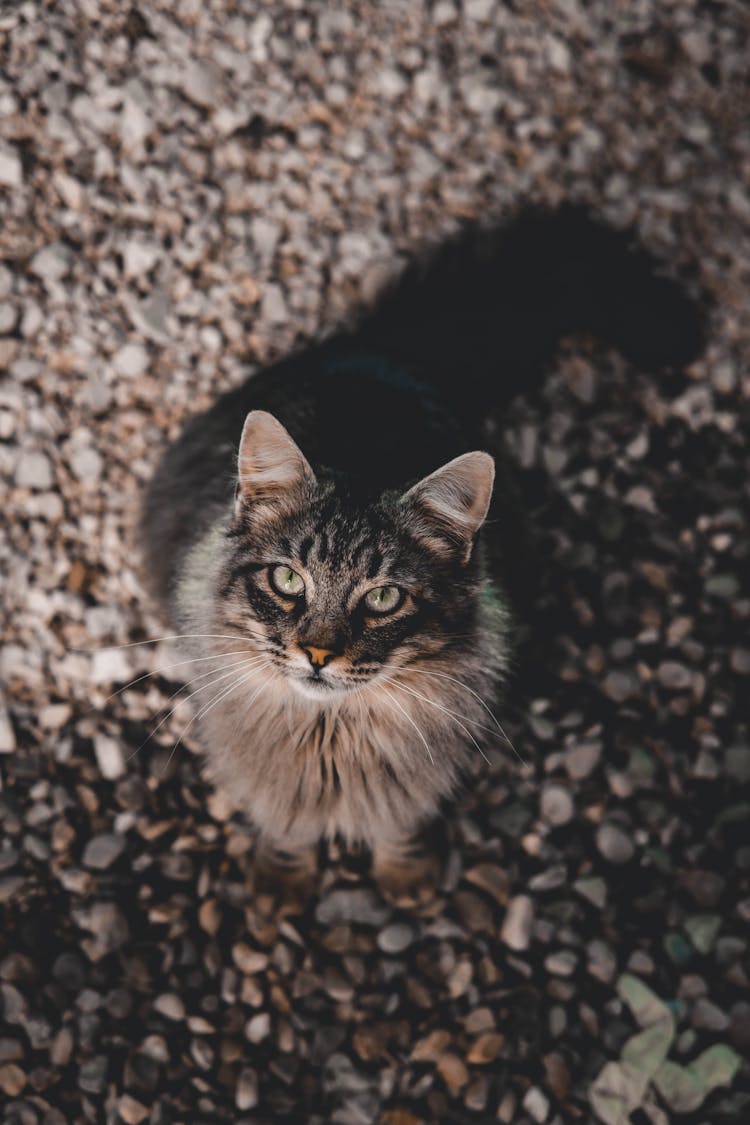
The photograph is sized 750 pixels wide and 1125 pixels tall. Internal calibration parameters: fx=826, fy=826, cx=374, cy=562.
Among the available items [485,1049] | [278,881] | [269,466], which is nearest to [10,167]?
[269,466]

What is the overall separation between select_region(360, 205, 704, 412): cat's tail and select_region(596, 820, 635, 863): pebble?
1577mm

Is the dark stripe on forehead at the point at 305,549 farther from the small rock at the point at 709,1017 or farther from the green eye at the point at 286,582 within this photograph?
the small rock at the point at 709,1017

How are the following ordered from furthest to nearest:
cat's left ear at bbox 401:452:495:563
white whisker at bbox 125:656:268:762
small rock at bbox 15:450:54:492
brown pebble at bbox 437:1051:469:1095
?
1. small rock at bbox 15:450:54:492
2. brown pebble at bbox 437:1051:469:1095
3. white whisker at bbox 125:656:268:762
4. cat's left ear at bbox 401:452:495:563

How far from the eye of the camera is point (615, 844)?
2.83 metres

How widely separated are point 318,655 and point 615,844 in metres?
1.50

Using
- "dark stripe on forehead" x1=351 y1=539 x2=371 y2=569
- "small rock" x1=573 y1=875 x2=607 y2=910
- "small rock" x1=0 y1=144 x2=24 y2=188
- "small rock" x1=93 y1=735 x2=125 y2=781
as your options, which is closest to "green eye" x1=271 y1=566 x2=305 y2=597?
"dark stripe on forehead" x1=351 y1=539 x2=371 y2=569

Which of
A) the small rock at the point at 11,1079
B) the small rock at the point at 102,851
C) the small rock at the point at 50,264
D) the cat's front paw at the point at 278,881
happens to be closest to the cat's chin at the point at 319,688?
the cat's front paw at the point at 278,881

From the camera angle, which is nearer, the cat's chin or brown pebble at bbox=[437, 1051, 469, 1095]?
the cat's chin

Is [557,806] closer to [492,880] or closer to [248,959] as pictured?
[492,880]

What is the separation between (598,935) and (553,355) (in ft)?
7.24

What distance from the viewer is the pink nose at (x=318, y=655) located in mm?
1937

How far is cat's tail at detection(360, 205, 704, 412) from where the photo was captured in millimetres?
3082

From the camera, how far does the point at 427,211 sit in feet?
11.8

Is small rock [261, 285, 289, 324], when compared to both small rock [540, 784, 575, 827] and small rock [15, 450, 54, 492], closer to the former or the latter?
small rock [15, 450, 54, 492]
